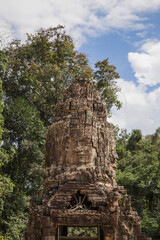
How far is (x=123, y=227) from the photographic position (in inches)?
359

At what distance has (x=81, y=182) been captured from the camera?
862 centimetres

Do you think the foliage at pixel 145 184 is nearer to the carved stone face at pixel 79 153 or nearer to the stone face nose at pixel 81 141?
the stone face nose at pixel 81 141

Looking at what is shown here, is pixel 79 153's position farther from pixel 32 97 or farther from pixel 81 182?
pixel 32 97

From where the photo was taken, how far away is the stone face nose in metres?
9.44

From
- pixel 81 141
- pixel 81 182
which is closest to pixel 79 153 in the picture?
pixel 81 141

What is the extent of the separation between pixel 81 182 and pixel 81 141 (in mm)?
1560

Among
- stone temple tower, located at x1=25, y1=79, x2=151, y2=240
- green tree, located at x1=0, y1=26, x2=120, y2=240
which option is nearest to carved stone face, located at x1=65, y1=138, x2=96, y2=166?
stone temple tower, located at x1=25, y1=79, x2=151, y2=240

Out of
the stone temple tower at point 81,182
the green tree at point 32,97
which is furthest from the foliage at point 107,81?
the stone temple tower at point 81,182

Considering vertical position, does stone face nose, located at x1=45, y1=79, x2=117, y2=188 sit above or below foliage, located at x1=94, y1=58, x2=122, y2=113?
below

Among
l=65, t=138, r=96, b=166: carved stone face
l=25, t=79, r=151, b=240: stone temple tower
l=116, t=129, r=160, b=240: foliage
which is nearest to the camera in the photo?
l=25, t=79, r=151, b=240: stone temple tower

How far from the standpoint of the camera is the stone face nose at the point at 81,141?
Answer: 944 cm

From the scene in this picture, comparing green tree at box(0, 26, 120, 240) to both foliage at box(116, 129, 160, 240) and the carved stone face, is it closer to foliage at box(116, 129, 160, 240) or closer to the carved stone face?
foliage at box(116, 129, 160, 240)

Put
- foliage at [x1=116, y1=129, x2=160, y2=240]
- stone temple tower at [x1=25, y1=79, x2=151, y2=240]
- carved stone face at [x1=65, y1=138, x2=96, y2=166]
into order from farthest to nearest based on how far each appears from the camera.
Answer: foliage at [x1=116, y1=129, x2=160, y2=240], carved stone face at [x1=65, y1=138, x2=96, y2=166], stone temple tower at [x1=25, y1=79, x2=151, y2=240]

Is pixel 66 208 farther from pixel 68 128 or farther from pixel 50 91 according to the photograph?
pixel 50 91
